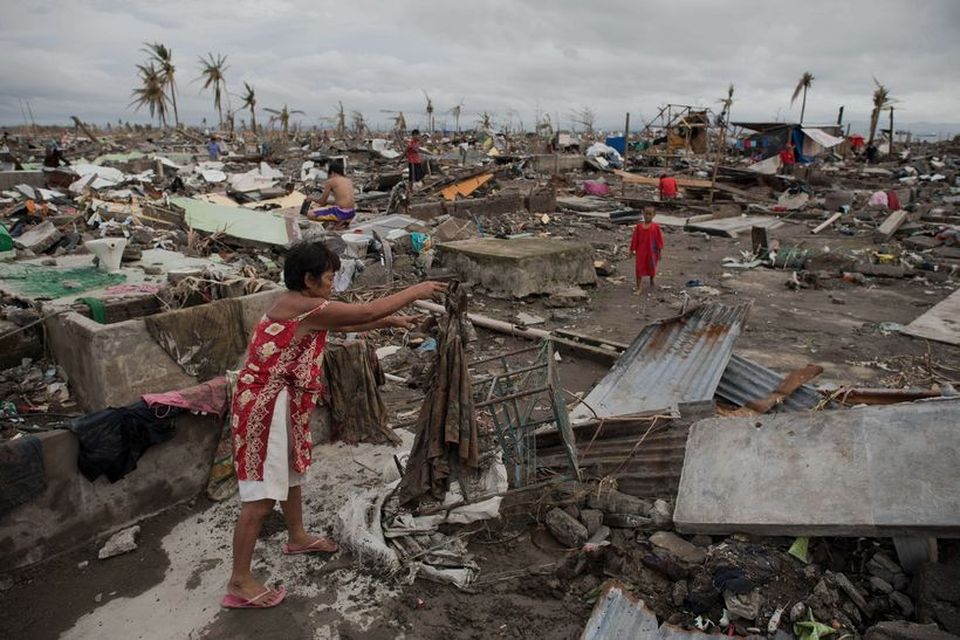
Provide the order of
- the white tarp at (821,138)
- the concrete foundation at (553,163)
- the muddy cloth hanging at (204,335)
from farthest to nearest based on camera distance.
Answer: the white tarp at (821,138) < the concrete foundation at (553,163) < the muddy cloth hanging at (204,335)

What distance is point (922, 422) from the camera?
2918 mm

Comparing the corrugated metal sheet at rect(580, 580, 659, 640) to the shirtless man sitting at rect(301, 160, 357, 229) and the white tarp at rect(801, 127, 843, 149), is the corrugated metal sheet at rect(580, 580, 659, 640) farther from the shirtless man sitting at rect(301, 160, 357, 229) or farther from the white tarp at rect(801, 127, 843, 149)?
the white tarp at rect(801, 127, 843, 149)

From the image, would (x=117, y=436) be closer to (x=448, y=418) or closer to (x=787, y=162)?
(x=448, y=418)

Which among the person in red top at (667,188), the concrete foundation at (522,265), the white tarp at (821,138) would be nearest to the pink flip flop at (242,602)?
the concrete foundation at (522,265)

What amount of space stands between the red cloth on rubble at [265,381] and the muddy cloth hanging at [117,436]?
0.95m

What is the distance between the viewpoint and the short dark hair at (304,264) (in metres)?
2.58

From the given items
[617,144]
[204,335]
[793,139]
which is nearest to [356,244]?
[204,335]

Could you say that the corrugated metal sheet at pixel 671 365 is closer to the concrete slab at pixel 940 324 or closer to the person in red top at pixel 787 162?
the concrete slab at pixel 940 324

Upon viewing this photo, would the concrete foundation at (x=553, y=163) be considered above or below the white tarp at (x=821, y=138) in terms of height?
below

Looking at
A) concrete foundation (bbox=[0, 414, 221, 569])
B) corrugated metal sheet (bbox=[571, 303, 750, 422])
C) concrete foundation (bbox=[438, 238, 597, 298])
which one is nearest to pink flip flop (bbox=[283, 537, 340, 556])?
concrete foundation (bbox=[0, 414, 221, 569])

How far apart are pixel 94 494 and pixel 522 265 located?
225 inches

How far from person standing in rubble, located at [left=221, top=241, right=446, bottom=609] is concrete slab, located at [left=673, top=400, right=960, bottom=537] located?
172 cm

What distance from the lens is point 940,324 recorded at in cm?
702

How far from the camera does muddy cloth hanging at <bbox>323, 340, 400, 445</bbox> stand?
13.5 ft
